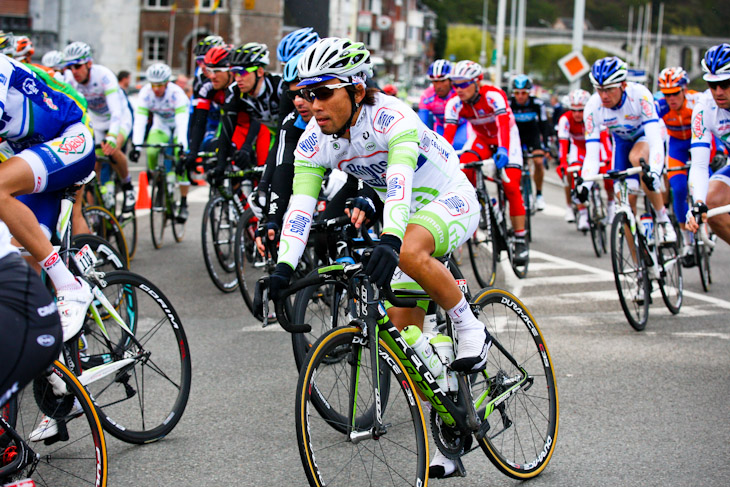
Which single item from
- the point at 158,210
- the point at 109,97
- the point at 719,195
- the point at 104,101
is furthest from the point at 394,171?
the point at 158,210

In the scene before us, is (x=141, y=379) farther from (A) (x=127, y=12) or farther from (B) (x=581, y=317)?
A: (A) (x=127, y=12)

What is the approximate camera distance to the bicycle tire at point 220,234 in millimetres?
8898

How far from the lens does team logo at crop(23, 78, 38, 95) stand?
15.2 ft

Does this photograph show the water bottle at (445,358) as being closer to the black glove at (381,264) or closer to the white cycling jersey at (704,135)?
the black glove at (381,264)

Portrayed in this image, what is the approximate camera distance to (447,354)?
409 cm

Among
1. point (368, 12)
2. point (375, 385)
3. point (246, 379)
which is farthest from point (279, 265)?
point (368, 12)

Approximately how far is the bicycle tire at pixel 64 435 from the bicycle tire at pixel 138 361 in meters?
0.24

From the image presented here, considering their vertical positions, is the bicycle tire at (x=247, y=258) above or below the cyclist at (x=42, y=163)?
below

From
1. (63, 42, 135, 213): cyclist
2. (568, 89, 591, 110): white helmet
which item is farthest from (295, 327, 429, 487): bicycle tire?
(568, 89, 591, 110): white helmet

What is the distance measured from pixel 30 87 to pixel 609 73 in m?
5.51

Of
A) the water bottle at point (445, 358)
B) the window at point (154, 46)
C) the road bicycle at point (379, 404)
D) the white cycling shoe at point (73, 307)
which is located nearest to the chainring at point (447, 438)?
the road bicycle at point (379, 404)

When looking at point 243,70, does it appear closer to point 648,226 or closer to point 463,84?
point 463,84

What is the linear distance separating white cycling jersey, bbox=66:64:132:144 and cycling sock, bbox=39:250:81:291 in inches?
225

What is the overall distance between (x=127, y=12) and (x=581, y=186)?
6252 centimetres
